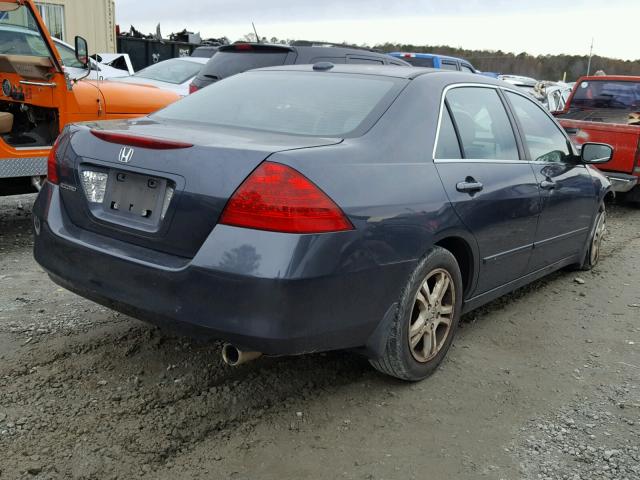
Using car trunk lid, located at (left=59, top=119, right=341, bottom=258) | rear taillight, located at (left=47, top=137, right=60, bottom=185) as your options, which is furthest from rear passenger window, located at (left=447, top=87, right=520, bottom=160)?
rear taillight, located at (left=47, top=137, right=60, bottom=185)

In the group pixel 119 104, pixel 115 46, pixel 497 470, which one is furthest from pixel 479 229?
pixel 115 46

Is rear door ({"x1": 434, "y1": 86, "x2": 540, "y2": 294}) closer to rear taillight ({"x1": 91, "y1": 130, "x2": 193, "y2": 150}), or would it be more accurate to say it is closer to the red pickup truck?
rear taillight ({"x1": 91, "y1": 130, "x2": 193, "y2": 150})

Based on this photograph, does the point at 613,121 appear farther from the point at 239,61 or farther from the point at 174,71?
the point at 174,71

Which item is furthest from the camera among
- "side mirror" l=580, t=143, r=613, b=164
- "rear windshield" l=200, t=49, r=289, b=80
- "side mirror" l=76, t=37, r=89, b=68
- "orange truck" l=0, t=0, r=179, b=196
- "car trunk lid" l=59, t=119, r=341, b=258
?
"rear windshield" l=200, t=49, r=289, b=80

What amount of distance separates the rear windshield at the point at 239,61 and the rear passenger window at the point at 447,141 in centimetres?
426

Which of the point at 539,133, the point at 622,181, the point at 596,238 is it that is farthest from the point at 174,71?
the point at 539,133

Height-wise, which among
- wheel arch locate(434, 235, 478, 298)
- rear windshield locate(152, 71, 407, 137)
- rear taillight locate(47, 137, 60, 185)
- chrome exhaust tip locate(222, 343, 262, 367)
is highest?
rear windshield locate(152, 71, 407, 137)

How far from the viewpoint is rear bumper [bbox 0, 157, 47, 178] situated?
550 cm

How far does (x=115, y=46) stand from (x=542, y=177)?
719 inches

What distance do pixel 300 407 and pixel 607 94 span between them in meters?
9.30

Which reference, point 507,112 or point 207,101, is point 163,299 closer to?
point 207,101

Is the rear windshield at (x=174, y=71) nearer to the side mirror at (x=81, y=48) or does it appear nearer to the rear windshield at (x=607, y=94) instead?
the side mirror at (x=81, y=48)

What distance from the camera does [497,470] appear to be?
8.95 ft

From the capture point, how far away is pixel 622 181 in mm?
8492
